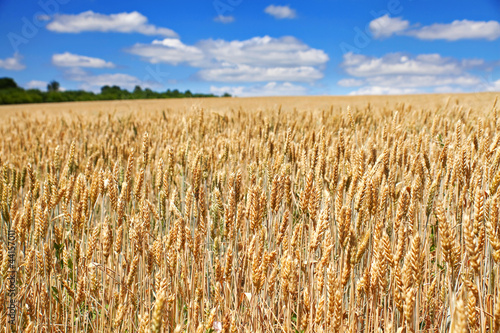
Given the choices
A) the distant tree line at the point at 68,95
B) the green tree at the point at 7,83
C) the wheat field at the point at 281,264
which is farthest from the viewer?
the green tree at the point at 7,83

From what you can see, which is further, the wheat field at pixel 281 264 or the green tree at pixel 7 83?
the green tree at pixel 7 83

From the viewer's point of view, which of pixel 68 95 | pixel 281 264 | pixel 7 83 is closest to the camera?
pixel 281 264

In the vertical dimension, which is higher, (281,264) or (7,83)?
(7,83)

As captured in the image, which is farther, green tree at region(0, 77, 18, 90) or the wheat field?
green tree at region(0, 77, 18, 90)

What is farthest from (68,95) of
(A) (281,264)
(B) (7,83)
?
(A) (281,264)

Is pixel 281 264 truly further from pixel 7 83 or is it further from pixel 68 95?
pixel 7 83

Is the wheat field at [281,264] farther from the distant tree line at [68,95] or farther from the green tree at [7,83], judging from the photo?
the green tree at [7,83]

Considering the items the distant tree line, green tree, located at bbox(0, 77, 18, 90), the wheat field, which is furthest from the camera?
green tree, located at bbox(0, 77, 18, 90)

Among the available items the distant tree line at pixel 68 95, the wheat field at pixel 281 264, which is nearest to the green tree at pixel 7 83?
the distant tree line at pixel 68 95

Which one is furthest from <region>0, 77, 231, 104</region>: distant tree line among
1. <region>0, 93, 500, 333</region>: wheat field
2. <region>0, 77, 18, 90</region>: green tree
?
<region>0, 93, 500, 333</region>: wheat field

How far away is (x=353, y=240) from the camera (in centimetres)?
104

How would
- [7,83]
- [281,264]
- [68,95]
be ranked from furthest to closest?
[7,83]
[68,95]
[281,264]

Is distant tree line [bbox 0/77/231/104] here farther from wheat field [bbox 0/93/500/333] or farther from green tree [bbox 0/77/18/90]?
wheat field [bbox 0/93/500/333]

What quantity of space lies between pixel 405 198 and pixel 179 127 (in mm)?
3424
